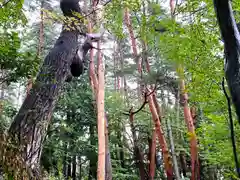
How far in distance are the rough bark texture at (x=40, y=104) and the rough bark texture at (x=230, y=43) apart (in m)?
2.34

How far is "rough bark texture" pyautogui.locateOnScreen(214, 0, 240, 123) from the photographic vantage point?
82 centimetres

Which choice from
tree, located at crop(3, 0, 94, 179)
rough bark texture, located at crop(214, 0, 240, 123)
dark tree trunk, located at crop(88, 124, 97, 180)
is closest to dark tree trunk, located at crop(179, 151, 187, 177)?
dark tree trunk, located at crop(88, 124, 97, 180)

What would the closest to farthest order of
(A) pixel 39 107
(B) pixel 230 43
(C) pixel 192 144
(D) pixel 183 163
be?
1. (B) pixel 230 43
2. (A) pixel 39 107
3. (C) pixel 192 144
4. (D) pixel 183 163

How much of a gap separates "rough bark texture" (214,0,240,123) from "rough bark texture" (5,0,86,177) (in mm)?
2335

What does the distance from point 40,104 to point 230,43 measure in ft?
8.34

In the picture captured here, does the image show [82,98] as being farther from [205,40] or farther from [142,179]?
[205,40]

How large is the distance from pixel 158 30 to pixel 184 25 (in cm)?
57

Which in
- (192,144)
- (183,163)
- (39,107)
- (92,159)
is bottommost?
(183,163)

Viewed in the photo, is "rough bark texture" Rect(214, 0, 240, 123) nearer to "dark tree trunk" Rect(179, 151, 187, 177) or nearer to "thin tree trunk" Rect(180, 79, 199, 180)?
"thin tree trunk" Rect(180, 79, 199, 180)

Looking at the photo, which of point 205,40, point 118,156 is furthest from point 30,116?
point 118,156

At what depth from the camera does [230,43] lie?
34.0 inches

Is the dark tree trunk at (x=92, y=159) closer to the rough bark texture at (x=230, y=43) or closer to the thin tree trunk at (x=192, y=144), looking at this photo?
the thin tree trunk at (x=192, y=144)

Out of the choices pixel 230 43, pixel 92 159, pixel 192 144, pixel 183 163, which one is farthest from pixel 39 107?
pixel 183 163

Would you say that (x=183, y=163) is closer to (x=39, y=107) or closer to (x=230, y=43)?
(x=39, y=107)
